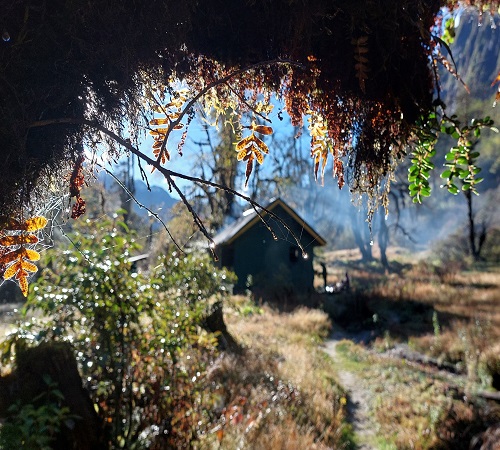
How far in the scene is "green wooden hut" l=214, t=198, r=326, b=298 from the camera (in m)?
19.7

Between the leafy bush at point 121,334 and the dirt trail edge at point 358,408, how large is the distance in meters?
2.81

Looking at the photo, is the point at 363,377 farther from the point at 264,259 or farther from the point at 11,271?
the point at 264,259

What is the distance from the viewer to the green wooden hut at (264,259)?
64.5ft

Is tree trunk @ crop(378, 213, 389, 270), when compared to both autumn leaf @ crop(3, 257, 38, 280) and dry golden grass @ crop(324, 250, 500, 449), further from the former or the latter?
autumn leaf @ crop(3, 257, 38, 280)

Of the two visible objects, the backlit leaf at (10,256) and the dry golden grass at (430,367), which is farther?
the dry golden grass at (430,367)

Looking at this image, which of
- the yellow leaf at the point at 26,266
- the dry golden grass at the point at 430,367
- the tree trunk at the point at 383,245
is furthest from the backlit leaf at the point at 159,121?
the tree trunk at the point at 383,245

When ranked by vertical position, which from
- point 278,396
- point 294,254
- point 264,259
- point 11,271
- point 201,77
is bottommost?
point 278,396

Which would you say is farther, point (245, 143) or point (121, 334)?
point (121, 334)

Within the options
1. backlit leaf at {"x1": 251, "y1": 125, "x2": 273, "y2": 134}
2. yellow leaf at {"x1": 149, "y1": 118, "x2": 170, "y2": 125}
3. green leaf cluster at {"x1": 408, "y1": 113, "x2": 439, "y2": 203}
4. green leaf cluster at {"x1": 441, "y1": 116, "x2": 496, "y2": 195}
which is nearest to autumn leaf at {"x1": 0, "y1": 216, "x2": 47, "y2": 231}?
yellow leaf at {"x1": 149, "y1": 118, "x2": 170, "y2": 125}

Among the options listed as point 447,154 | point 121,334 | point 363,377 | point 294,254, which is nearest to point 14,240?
point 447,154

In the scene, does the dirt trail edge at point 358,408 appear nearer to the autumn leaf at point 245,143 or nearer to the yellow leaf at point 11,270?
the autumn leaf at point 245,143

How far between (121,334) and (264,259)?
1772 cm

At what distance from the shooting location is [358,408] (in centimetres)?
734

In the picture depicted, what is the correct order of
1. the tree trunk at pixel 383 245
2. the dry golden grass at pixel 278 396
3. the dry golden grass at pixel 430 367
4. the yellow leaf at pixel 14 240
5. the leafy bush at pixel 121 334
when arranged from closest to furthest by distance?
the yellow leaf at pixel 14 240
the leafy bush at pixel 121 334
the dry golden grass at pixel 278 396
the dry golden grass at pixel 430 367
the tree trunk at pixel 383 245
